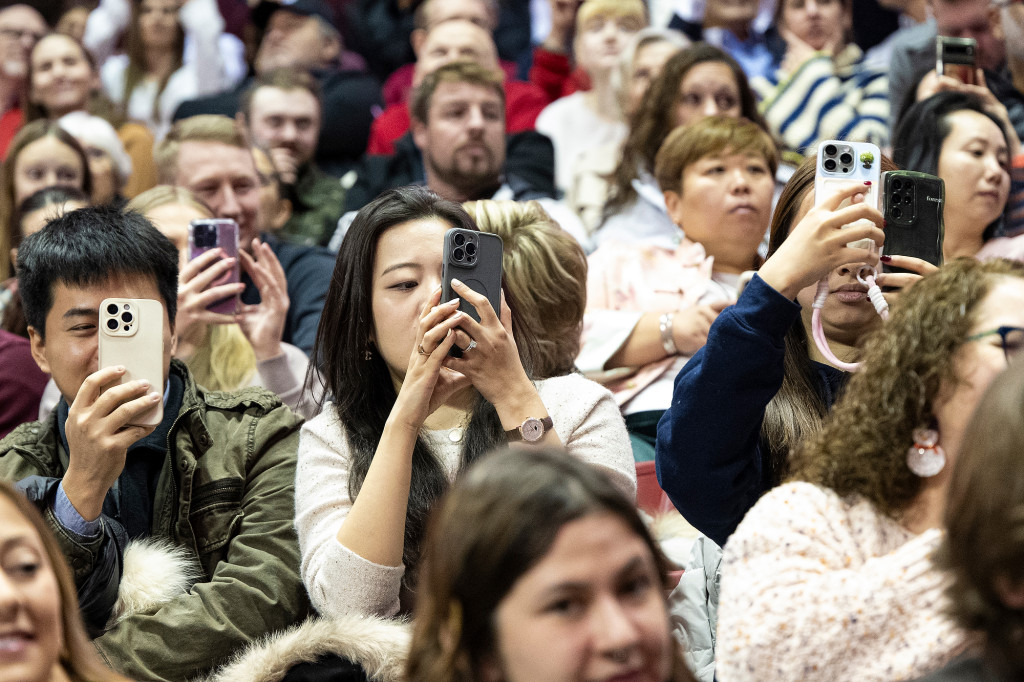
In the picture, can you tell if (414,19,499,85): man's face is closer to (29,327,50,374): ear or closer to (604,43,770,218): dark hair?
(604,43,770,218): dark hair

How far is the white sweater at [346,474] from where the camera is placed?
225 cm

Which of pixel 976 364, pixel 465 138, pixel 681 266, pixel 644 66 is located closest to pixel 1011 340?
pixel 976 364

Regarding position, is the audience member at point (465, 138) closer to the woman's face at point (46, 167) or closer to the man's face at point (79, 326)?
the woman's face at point (46, 167)

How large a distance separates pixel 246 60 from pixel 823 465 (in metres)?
5.85

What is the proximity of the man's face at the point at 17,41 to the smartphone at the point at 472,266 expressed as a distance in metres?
4.95

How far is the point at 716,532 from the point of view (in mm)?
2113

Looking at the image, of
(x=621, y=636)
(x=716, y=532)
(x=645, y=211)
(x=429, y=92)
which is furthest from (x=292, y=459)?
(x=429, y=92)

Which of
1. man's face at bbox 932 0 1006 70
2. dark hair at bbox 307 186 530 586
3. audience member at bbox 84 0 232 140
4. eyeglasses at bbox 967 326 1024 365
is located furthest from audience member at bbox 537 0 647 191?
eyeglasses at bbox 967 326 1024 365

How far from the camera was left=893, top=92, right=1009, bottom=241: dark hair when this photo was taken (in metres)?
3.59

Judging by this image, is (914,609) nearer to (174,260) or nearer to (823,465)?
(823,465)

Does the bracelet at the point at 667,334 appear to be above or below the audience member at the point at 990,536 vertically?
above

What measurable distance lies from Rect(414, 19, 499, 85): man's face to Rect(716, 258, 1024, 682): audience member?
3882mm

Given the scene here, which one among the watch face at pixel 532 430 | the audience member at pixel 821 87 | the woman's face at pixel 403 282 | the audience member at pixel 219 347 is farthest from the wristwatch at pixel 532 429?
the audience member at pixel 821 87

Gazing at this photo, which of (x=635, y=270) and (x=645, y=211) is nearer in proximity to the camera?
(x=635, y=270)
